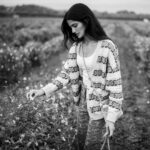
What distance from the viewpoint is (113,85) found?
2.24 m

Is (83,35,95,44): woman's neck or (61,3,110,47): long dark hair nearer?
(61,3,110,47): long dark hair

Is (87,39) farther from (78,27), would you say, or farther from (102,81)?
(102,81)

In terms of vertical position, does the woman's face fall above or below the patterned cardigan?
above

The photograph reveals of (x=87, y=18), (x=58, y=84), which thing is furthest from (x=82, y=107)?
(x=87, y=18)

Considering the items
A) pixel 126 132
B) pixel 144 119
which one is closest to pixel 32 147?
pixel 126 132

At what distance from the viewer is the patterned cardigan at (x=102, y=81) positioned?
2246 millimetres

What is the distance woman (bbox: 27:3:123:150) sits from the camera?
225 cm

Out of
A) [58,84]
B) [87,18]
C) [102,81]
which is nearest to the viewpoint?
[87,18]

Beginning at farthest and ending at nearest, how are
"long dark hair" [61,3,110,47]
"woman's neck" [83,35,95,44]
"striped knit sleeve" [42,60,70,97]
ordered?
"striped knit sleeve" [42,60,70,97] < "woman's neck" [83,35,95,44] < "long dark hair" [61,3,110,47]

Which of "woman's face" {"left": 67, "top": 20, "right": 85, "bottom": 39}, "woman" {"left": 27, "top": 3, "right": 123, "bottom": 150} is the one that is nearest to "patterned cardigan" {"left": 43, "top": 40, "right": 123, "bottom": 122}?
"woman" {"left": 27, "top": 3, "right": 123, "bottom": 150}

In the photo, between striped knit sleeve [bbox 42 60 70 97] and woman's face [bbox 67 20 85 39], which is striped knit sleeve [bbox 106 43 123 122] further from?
striped knit sleeve [bbox 42 60 70 97]

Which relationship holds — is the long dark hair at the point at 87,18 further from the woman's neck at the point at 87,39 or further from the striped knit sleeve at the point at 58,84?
the striped knit sleeve at the point at 58,84

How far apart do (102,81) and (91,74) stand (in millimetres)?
116

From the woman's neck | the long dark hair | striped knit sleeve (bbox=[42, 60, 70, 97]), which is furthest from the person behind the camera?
striped knit sleeve (bbox=[42, 60, 70, 97])
